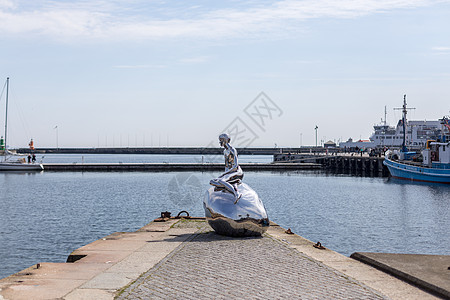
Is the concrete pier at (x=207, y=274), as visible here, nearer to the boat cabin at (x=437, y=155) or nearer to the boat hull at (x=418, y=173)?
the boat hull at (x=418, y=173)

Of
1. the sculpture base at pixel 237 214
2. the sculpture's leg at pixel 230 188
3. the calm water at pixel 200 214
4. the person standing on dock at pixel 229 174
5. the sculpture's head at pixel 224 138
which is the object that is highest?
the sculpture's head at pixel 224 138

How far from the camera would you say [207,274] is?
11.3 m

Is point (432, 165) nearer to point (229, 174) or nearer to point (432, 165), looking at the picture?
point (432, 165)

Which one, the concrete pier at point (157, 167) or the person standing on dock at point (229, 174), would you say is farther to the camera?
the concrete pier at point (157, 167)

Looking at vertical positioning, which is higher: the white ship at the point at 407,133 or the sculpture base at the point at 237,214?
the white ship at the point at 407,133

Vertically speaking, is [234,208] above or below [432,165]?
above

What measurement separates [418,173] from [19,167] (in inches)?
2355

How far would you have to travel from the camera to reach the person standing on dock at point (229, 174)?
1620 centimetres

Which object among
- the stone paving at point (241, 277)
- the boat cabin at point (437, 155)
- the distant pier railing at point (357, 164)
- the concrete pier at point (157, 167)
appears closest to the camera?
the stone paving at point (241, 277)

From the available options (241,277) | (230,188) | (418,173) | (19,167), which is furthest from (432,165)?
(19,167)

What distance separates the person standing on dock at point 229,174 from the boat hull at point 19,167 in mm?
74057

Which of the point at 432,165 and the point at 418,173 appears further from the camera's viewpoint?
the point at 418,173

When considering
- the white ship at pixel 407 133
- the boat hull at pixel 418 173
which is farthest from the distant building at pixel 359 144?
the boat hull at pixel 418 173

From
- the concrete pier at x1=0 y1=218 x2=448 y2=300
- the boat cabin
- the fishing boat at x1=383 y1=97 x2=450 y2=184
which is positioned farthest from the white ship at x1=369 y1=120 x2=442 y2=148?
the concrete pier at x1=0 y1=218 x2=448 y2=300
